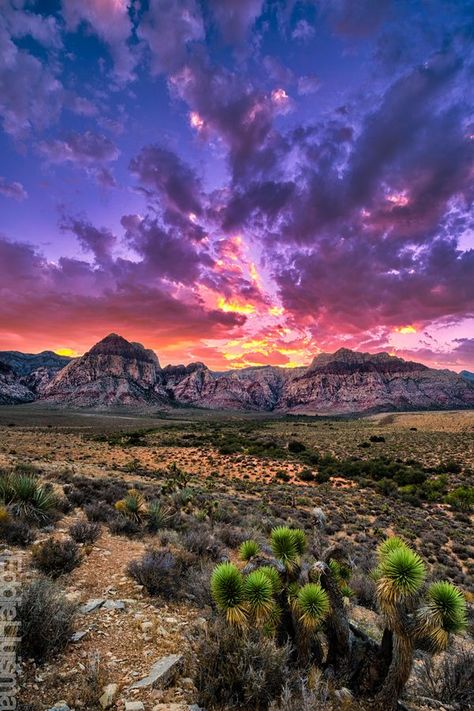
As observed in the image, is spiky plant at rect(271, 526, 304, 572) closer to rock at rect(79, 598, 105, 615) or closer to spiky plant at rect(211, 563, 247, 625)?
spiky plant at rect(211, 563, 247, 625)

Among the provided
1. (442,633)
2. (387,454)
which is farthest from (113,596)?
(387,454)

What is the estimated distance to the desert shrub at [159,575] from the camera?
6.45m

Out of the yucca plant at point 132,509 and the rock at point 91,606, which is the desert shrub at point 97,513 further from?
the rock at point 91,606

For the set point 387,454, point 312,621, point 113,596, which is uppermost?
point 312,621

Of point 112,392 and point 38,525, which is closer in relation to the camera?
point 38,525

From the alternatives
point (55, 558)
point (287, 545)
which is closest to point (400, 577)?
point (287, 545)

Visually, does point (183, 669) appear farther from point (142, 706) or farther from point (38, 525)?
point (38, 525)

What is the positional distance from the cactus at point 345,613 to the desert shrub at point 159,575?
2146 millimetres

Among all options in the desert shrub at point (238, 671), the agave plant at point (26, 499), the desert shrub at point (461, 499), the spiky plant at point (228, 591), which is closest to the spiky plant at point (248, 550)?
the spiky plant at point (228, 591)

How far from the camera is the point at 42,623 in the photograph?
424cm

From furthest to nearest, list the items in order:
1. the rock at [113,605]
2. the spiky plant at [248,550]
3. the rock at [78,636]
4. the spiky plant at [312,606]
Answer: the spiky plant at [248,550], the rock at [113,605], the rock at [78,636], the spiky plant at [312,606]

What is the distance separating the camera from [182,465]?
32250 millimetres

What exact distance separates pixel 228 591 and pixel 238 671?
899 mm

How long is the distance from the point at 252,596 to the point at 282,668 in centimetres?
80
